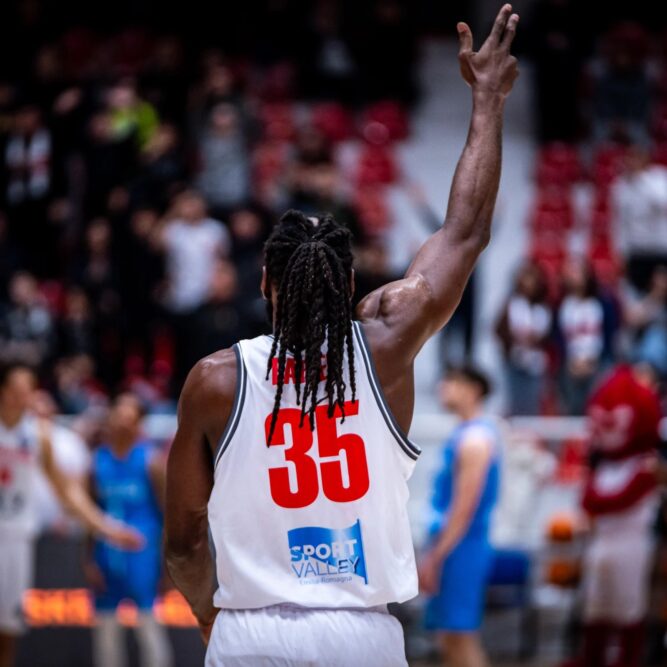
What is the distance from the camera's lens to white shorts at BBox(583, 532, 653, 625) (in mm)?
8344

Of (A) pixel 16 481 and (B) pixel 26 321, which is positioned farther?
(B) pixel 26 321

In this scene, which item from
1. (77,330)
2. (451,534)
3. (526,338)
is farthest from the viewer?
(77,330)

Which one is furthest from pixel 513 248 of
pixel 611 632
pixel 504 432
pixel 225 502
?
pixel 225 502

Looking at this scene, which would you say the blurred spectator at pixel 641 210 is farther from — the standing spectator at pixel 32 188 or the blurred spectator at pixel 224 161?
the standing spectator at pixel 32 188

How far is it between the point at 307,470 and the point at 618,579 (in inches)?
212

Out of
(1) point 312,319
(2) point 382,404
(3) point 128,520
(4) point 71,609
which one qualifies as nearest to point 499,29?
(1) point 312,319

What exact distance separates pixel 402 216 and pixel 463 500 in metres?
8.55

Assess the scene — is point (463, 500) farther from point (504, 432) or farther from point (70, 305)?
point (70, 305)

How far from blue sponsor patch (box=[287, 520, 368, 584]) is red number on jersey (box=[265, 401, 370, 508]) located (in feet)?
0.25

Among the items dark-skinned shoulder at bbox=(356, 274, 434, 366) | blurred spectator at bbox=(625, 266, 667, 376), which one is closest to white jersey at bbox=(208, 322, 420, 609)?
dark-skinned shoulder at bbox=(356, 274, 434, 366)

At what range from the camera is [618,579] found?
8.36 metres

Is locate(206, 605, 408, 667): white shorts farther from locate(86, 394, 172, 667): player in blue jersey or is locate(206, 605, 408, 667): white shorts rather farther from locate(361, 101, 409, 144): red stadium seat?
locate(361, 101, 409, 144): red stadium seat

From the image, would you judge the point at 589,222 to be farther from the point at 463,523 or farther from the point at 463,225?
the point at 463,225

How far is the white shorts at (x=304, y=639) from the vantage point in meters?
3.30
